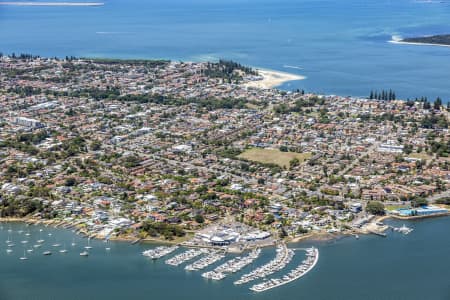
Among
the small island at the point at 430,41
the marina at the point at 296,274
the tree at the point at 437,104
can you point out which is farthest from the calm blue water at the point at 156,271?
the small island at the point at 430,41

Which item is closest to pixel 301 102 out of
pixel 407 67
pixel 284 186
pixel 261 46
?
pixel 284 186

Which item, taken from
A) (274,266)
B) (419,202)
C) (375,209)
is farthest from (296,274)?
(419,202)

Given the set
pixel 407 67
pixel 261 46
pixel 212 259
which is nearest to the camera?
pixel 212 259

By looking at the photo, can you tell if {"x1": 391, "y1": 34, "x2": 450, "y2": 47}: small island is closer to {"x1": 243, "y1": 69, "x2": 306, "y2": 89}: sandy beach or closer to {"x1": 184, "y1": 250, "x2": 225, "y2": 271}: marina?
{"x1": 243, "y1": 69, "x2": 306, "y2": 89}: sandy beach

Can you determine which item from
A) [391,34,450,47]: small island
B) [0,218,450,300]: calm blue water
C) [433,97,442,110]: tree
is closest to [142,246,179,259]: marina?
[0,218,450,300]: calm blue water

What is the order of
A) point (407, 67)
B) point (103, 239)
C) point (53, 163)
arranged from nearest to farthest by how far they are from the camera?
point (103, 239) < point (53, 163) < point (407, 67)

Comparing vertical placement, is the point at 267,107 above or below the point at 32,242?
above

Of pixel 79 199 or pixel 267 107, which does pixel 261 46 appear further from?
pixel 79 199
